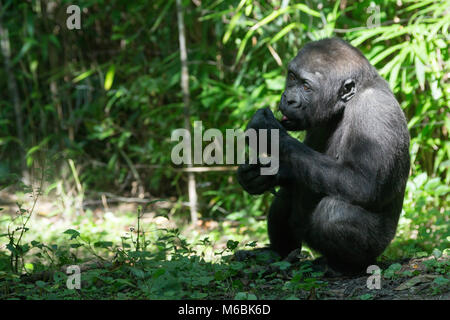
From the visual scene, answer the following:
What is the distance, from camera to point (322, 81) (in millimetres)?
3779

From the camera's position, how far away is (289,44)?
6113mm

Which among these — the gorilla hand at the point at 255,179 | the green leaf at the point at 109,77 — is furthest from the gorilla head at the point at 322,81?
the green leaf at the point at 109,77

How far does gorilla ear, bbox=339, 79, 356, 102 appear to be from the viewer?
376 centimetres

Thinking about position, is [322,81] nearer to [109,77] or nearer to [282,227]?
[282,227]

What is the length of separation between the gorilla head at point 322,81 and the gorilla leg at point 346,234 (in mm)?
610

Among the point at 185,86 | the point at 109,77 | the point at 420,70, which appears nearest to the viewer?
the point at 420,70

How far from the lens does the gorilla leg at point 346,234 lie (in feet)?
11.8

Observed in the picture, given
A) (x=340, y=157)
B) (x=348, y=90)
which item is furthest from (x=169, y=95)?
(x=340, y=157)

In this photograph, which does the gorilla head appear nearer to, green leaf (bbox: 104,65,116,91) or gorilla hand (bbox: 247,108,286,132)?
gorilla hand (bbox: 247,108,286,132)

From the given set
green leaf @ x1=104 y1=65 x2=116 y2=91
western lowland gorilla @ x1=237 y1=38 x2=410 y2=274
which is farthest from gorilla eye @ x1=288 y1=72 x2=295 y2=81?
green leaf @ x1=104 y1=65 x2=116 y2=91

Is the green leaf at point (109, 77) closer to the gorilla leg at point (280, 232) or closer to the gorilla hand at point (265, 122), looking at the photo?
the gorilla leg at point (280, 232)

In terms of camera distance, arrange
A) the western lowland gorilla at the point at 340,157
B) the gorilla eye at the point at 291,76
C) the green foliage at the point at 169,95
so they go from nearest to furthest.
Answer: the western lowland gorilla at the point at 340,157 → the gorilla eye at the point at 291,76 → the green foliage at the point at 169,95

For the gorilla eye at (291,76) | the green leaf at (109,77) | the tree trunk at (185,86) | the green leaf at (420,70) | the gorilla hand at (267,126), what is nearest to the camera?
the gorilla hand at (267,126)

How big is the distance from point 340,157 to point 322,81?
521 millimetres
